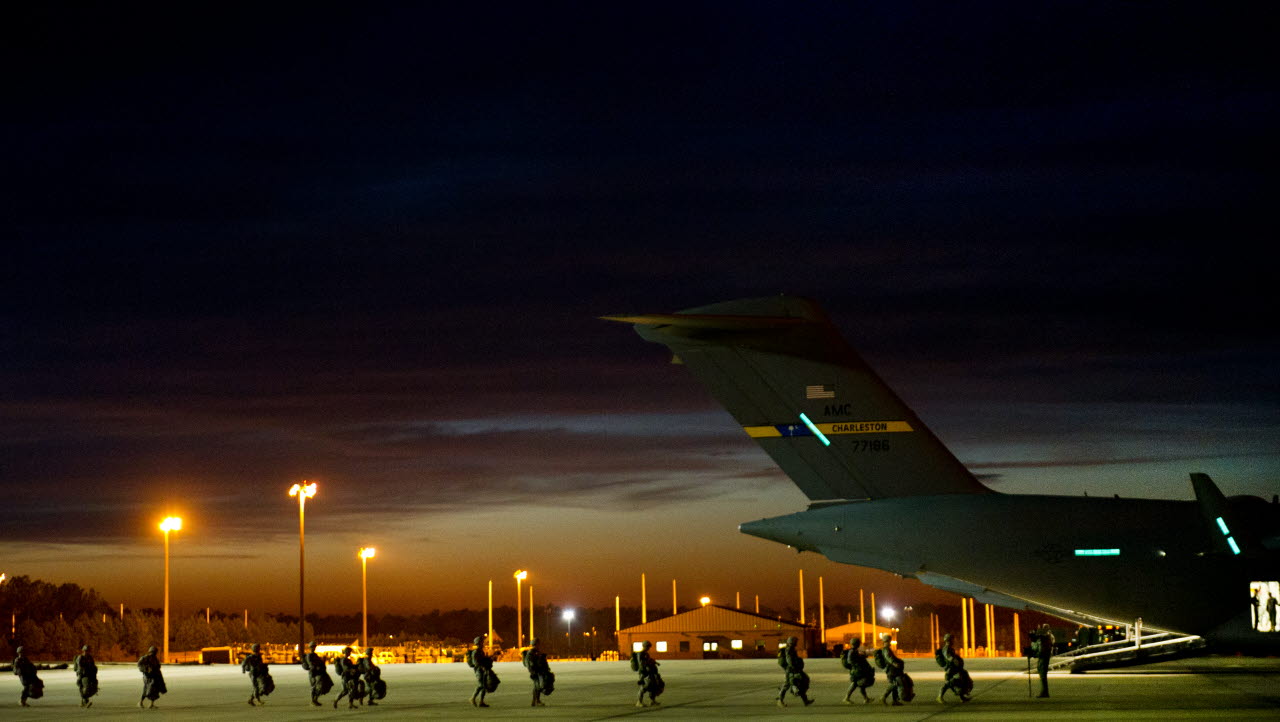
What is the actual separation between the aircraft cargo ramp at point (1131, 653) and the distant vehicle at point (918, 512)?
5.85ft

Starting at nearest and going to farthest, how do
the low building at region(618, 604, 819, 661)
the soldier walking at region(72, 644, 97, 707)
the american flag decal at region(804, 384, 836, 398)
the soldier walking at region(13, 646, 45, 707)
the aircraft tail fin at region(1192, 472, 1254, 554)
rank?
1. the aircraft tail fin at region(1192, 472, 1254, 554)
2. the soldier walking at region(72, 644, 97, 707)
3. the soldier walking at region(13, 646, 45, 707)
4. the american flag decal at region(804, 384, 836, 398)
5. the low building at region(618, 604, 819, 661)

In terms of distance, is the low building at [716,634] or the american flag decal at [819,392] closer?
the american flag decal at [819,392]

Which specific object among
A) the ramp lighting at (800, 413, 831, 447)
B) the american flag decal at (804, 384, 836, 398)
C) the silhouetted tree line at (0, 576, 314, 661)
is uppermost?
the american flag decal at (804, 384, 836, 398)

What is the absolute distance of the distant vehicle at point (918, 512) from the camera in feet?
78.1

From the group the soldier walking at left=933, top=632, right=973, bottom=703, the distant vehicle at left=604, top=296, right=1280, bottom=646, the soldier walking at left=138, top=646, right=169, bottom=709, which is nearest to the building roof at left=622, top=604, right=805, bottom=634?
the distant vehicle at left=604, top=296, right=1280, bottom=646

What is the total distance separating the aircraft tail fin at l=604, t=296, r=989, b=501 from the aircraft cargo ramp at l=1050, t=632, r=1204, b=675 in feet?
18.5

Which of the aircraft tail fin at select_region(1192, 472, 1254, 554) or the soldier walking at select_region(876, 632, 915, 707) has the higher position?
the aircraft tail fin at select_region(1192, 472, 1254, 554)

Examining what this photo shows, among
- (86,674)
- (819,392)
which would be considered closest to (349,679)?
(86,674)

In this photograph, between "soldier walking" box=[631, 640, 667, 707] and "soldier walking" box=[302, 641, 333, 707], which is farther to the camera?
"soldier walking" box=[302, 641, 333, 707]

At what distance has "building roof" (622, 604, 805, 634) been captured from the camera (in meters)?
73.4

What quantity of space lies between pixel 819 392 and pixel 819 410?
311 mm

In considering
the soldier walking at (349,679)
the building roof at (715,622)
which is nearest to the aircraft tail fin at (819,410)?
the soldier walking at (349,679)

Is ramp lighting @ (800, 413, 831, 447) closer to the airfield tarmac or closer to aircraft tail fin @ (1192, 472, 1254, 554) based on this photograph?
the airfield tarmac

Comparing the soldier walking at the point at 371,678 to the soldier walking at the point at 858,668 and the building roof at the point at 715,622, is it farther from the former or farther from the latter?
the building roof at the point at 715,622
